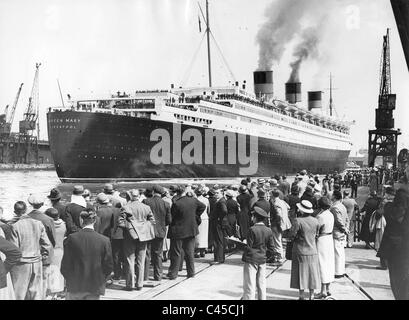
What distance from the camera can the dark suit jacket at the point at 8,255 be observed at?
541cm

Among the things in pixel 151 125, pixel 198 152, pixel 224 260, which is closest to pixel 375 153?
pixel 198 152

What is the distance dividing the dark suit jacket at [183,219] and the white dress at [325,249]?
2126mm

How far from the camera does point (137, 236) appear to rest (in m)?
7.45

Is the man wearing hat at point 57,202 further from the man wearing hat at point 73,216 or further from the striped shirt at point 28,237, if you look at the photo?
the striped shirt at point 28,237

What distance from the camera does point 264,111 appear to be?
51719 millimetres

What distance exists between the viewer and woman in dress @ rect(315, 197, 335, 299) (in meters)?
7.04

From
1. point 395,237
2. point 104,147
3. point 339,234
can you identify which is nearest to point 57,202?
point 339,234

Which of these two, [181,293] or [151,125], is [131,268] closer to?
[181,293]

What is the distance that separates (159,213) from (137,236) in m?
0.84

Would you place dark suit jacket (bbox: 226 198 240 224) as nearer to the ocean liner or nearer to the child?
the child

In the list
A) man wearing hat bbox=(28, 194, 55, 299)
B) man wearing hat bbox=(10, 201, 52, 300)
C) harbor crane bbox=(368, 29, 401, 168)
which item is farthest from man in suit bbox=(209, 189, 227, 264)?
harbor crane bbox=(368, 29, 401, 168)

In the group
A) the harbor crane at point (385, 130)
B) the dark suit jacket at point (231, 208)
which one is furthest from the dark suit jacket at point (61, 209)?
the harbor crane at point (385, 130)

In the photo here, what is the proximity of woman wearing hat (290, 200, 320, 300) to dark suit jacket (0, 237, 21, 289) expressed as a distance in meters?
3.51

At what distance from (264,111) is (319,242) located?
45.2 m
